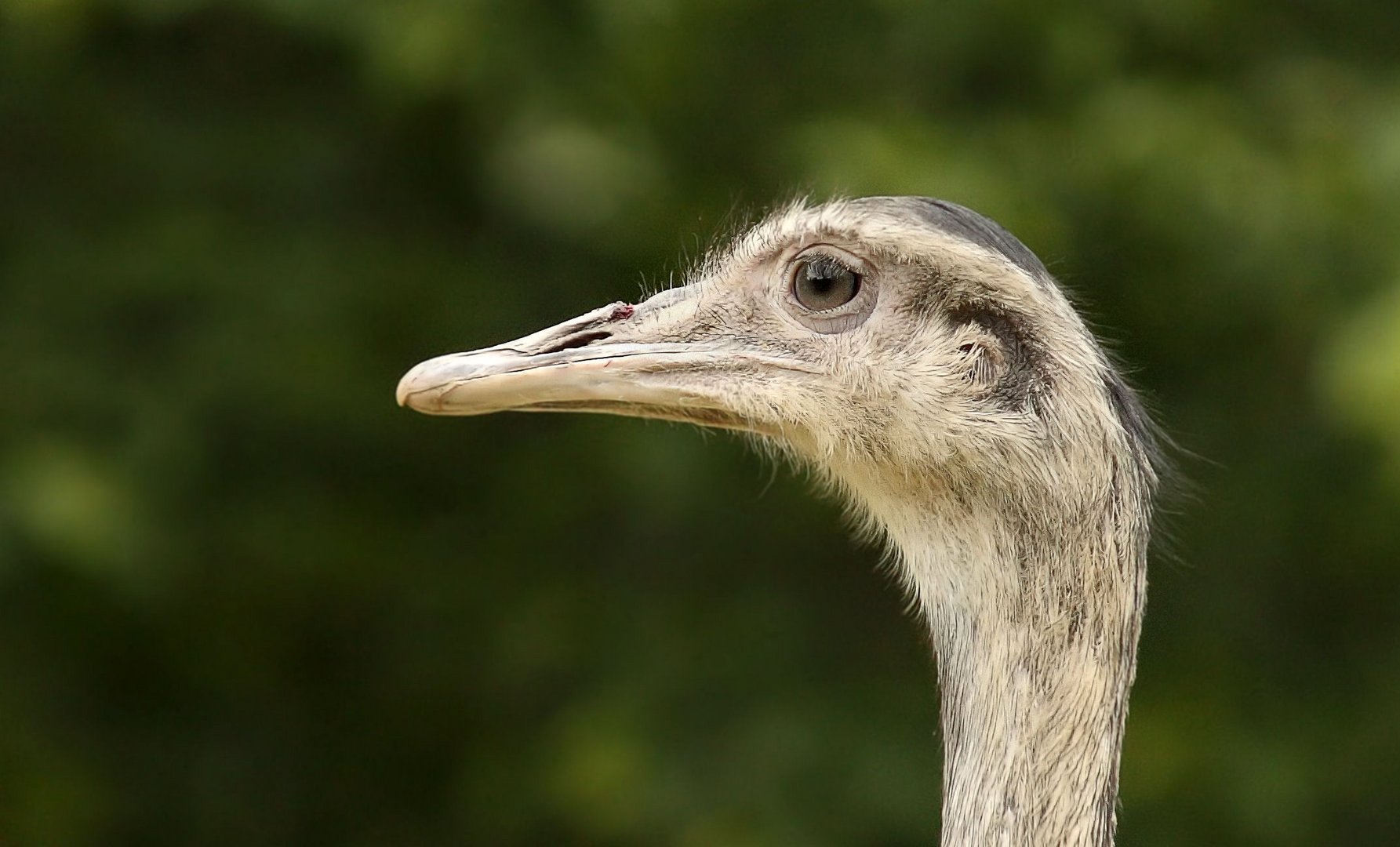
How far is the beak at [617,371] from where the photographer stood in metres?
3.36

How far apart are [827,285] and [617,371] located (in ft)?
1.40

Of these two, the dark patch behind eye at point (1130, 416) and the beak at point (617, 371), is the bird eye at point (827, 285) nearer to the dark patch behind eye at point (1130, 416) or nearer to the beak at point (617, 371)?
the beak at point (617, 371)

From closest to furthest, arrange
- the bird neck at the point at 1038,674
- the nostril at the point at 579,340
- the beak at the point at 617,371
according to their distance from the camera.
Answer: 1. the bird neck at the point at 1038,674
2. the beak at the point at 617,371
3. the nostril at the point at 579,340

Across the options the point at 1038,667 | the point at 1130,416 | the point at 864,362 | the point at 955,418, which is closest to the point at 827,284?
the point at 864,362

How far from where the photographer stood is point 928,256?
3.46 meters

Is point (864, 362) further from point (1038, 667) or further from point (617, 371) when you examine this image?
point (1038, 667)

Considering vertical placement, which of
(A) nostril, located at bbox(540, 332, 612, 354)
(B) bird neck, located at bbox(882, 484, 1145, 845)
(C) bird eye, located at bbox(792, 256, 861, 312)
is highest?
(C) bird eye, located at bbox(792, 256, 861, 312)

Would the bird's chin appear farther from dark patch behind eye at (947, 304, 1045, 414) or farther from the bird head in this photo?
dark patch behind eye at (947, 304, 1045, 414)

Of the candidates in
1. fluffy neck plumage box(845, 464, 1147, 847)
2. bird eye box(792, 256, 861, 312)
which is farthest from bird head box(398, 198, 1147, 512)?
fluffy neck plumage box(845, 464, 1147, 847)

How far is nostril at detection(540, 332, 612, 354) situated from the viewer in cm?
348

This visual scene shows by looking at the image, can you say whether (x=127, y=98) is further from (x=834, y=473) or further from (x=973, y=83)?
(x=834, y=473)

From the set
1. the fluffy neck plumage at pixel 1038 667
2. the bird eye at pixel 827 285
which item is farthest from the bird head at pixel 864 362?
the fluffy neck plumage at pixel 1038 667

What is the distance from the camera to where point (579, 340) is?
353 cm

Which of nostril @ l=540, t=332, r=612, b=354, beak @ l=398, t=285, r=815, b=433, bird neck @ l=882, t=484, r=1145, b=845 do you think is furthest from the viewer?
nostril @ l=540, t=332, r=612, b=354
